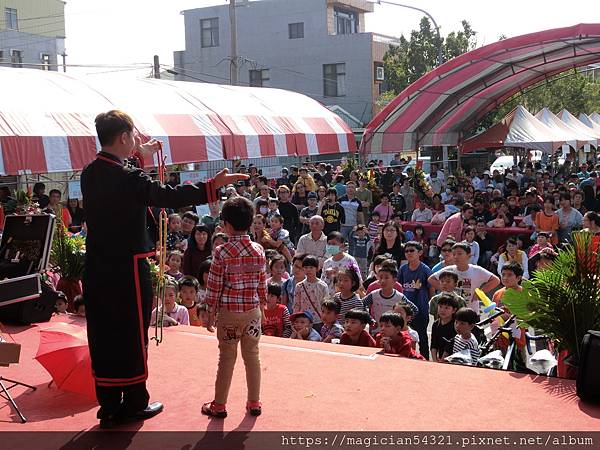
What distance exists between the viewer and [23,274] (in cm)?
633

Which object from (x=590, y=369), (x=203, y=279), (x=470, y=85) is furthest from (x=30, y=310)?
(x=470, y=85)

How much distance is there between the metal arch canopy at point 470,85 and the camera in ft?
50.3

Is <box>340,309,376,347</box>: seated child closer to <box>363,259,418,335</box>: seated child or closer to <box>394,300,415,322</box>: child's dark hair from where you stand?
<box>394,300,415,322</box>: child's dark hair

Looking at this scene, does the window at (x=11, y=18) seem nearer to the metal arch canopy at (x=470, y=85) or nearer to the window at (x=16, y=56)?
the window at (x=16, y=56)

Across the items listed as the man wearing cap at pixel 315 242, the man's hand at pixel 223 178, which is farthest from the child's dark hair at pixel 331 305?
the man wearing cap at pixel 315 242

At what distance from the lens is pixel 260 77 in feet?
140

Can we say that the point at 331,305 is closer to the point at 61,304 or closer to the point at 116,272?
the point at 61,304

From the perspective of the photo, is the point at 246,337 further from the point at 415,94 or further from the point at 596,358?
the point at 415,94

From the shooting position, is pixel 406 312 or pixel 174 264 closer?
pixel 406 312

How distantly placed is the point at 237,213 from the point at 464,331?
2.95m

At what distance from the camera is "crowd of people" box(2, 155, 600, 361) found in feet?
23.4

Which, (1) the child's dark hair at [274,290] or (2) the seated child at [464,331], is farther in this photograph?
(1) the child's dark hair at [274,290]

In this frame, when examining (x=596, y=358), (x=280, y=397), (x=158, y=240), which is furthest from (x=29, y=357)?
(x=596, y=358)

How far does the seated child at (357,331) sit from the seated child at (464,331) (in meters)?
0.71
